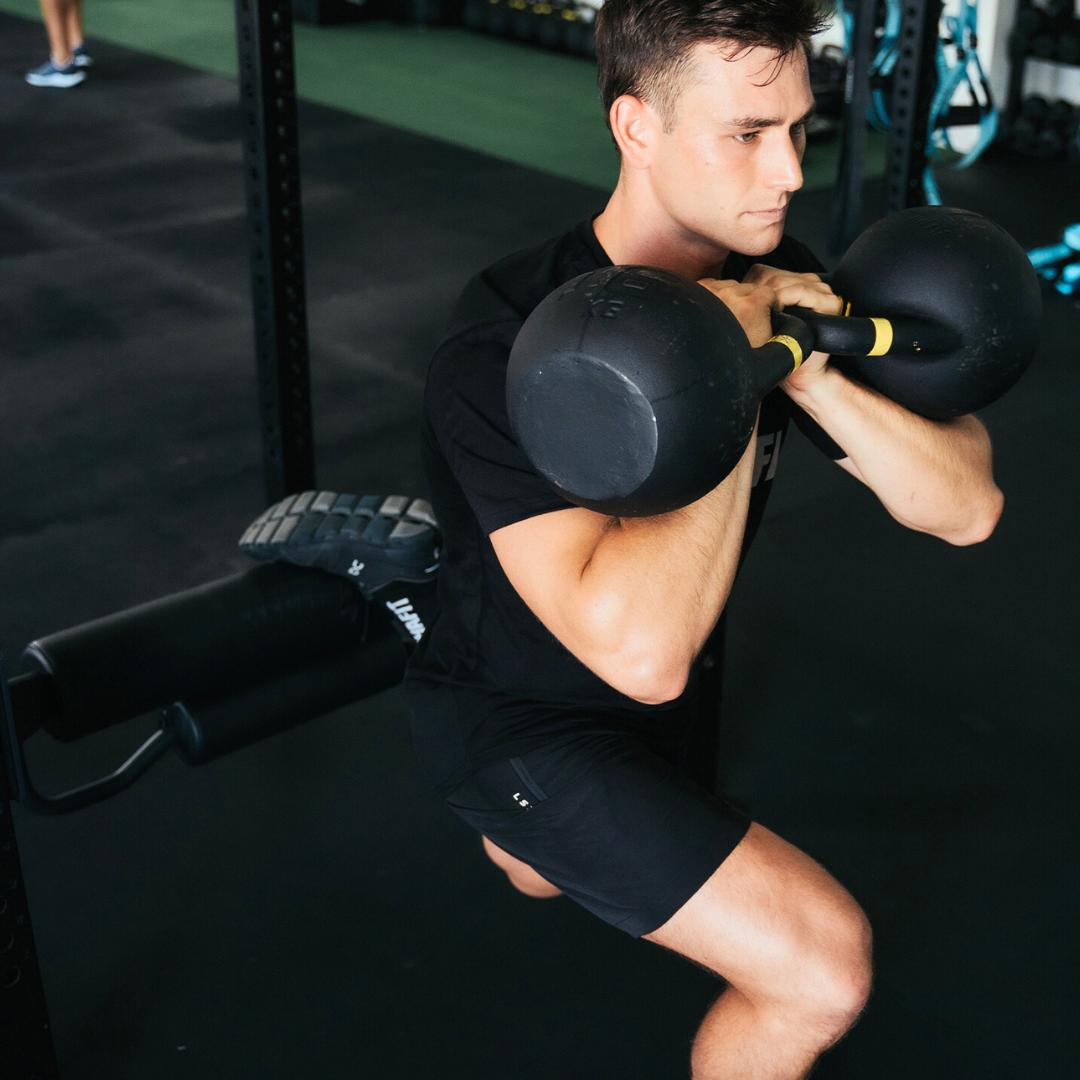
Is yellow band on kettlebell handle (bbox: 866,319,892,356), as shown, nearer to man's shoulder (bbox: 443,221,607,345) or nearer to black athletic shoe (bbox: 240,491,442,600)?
man's shoulder (bbox: 443,221,607,345)

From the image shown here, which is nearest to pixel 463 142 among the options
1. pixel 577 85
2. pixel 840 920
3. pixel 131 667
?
pixel 577 85

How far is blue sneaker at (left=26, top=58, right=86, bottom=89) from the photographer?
7633 mm

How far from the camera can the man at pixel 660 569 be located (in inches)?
53.8

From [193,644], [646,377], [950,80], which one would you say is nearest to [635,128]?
[646,377]

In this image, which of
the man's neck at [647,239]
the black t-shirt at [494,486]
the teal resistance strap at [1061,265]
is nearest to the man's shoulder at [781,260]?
the black t-shirt at [494,486]

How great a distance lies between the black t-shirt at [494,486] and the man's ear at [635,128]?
0.41 ft

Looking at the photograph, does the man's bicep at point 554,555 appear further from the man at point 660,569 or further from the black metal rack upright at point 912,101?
the black metal rack upright at point 912,101

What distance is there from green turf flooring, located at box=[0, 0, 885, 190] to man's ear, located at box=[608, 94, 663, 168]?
15.0 ft

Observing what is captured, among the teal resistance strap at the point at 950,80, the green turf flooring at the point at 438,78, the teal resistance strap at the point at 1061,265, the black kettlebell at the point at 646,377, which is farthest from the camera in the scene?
the green turf flooring at the point at 438,78

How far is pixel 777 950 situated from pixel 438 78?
7.54m

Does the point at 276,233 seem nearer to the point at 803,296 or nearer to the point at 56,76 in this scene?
the point at 803,296

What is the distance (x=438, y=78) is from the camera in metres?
8.03

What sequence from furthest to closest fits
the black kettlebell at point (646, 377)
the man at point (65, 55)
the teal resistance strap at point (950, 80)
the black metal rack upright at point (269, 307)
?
the man at point (65, 55) < the teal resistance strap at point (950, 80) < the black metal rack upright at point (269, 307) < the black kettlebell at point (646, 377)

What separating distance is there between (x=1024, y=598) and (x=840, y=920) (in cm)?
168
